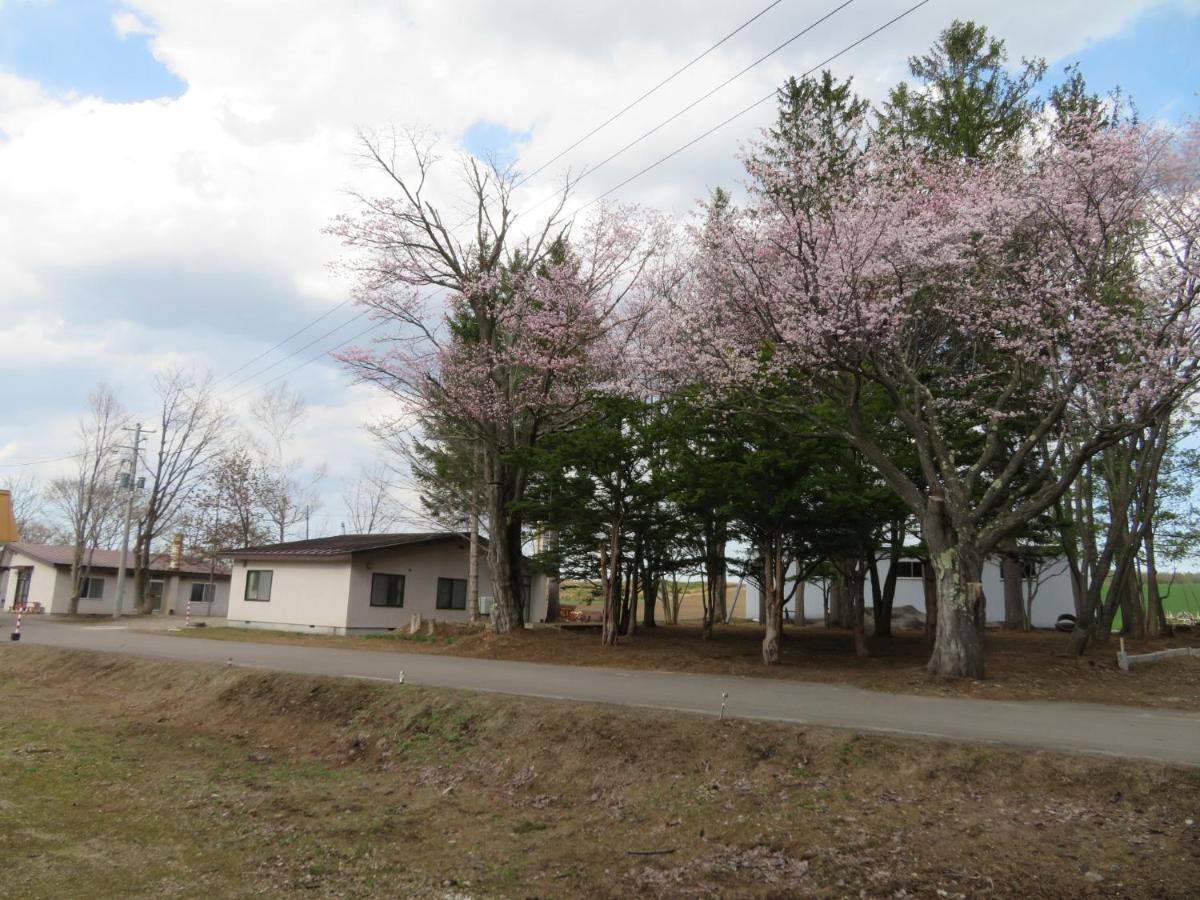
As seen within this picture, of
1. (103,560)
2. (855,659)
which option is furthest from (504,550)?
(103,560)

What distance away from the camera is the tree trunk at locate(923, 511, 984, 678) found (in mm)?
13125

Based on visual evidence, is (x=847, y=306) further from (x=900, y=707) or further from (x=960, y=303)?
(x=900, y=707)

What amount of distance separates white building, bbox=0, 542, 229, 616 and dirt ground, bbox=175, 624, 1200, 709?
1918 centimetres

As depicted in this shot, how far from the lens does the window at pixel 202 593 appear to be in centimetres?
4391

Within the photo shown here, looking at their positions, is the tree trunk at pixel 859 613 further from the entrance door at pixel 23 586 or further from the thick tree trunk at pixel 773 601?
the entrance door at pixel 23 586

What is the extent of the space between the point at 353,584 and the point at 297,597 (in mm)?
2909

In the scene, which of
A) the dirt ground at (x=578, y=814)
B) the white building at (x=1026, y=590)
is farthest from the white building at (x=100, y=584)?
the dirt ground at (x=578, y=814)

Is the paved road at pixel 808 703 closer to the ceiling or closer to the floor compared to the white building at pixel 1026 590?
closer to the floor

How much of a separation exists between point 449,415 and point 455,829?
1674 centimetres

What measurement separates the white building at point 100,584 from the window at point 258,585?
14.5 meters

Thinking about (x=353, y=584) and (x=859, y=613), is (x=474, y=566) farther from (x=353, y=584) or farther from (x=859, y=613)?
(x=859, y=613)

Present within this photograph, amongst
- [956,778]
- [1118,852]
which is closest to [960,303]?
[956,778]

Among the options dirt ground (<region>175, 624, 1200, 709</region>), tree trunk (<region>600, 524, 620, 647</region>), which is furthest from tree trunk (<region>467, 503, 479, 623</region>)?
tree trunk (<region>600, 524, 620, 647</region>)

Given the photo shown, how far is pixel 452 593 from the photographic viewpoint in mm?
30000
